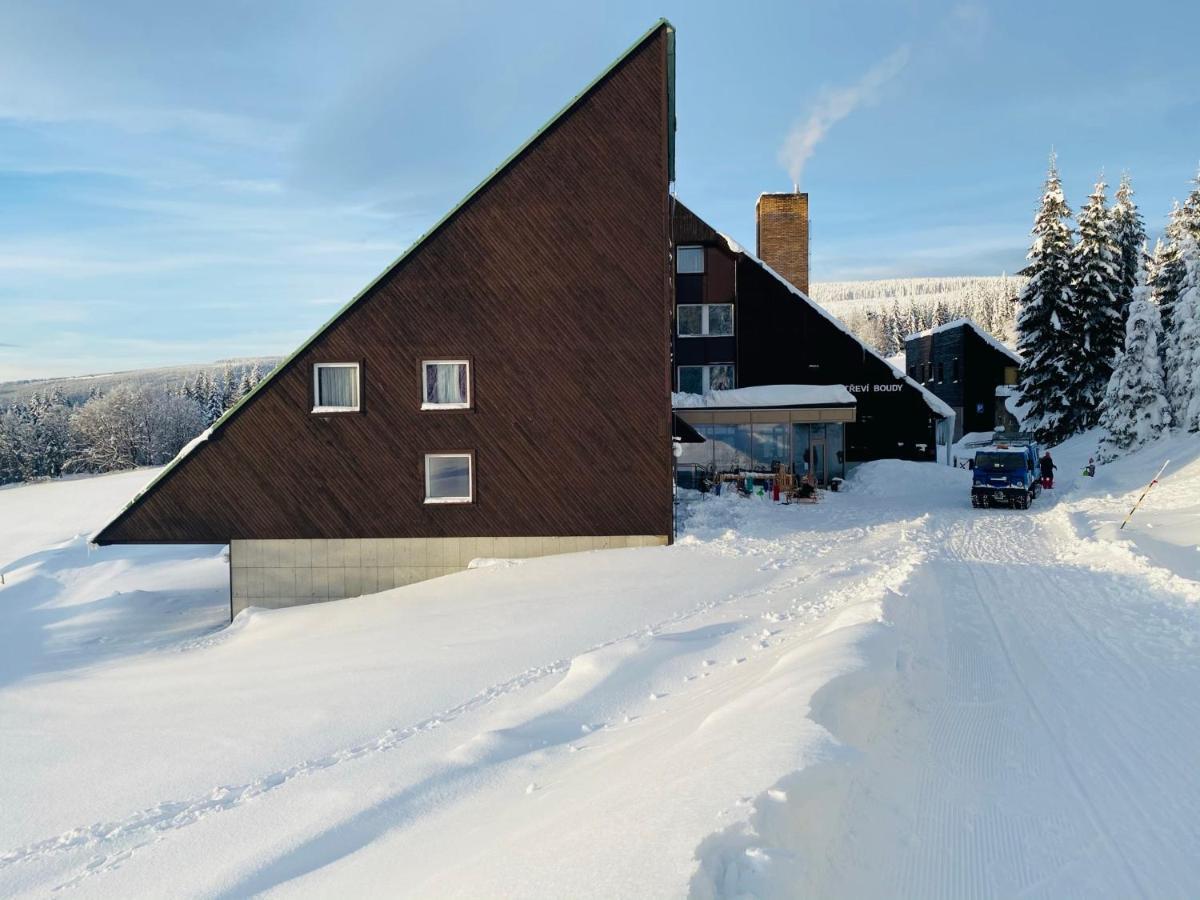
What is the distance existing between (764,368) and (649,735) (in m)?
26.2

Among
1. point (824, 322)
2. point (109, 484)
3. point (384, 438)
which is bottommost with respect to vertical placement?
point (109, 484)

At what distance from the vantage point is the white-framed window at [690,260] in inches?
1241

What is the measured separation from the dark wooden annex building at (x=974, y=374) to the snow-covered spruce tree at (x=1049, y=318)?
343 inches

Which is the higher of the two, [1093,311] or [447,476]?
[1093,311]

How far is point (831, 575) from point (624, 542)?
4.92 meters

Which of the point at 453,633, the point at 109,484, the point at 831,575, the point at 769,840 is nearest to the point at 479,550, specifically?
the point at 453,633

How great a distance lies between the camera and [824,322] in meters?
31.2

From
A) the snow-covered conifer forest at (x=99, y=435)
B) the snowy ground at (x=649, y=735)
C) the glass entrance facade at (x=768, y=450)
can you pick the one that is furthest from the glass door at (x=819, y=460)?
the snow-covered conifer forest at (x=99, y=435)

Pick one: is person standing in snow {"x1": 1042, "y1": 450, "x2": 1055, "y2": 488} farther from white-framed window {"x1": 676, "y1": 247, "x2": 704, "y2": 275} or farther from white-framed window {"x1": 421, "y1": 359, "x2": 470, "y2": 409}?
white-framed window {"x1": 421, "y1": 359, "x2": 470, "y2": 409}

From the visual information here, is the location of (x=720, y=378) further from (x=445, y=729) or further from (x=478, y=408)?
(x=445, y=729)

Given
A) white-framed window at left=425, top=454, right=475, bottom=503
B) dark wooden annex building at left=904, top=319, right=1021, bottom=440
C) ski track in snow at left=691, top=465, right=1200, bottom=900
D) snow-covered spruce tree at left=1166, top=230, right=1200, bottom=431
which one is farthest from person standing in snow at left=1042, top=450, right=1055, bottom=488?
white-framed window at left=425, top=454, right=475, bottom=503

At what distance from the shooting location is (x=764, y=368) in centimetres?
3142

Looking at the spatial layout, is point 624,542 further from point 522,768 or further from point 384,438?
point 522,768

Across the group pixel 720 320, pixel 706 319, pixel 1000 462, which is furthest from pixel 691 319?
pixel 1000 462
